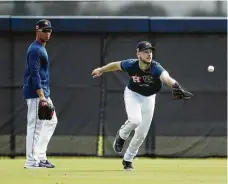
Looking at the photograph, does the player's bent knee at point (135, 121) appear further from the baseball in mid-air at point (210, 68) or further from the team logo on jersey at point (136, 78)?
the baseball in mid-air at point (210, 68)

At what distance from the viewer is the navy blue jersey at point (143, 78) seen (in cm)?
1052

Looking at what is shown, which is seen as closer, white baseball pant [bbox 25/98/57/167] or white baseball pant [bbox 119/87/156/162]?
white baseball pant [bbox 119/87/156/162]

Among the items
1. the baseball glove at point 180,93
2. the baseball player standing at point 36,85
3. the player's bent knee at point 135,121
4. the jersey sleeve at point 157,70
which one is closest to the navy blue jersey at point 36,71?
the baseball player standing at point 36,85

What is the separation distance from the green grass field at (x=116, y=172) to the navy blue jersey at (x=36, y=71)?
3.59 ft

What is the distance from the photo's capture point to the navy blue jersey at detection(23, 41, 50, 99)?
1051 cm

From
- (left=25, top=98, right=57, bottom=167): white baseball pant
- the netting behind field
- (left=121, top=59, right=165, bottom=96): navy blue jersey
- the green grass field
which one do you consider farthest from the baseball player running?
the netting behind field

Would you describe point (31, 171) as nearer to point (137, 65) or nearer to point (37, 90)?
point (37, 90)

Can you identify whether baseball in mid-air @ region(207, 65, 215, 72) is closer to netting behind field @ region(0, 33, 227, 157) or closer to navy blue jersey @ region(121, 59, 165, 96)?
netting behind field @ region(0, 33, 227, 157)

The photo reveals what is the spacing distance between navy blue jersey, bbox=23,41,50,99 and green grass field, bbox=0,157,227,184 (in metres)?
1.09

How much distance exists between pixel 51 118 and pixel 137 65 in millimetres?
1405

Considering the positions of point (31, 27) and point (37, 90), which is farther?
point (31, 27)

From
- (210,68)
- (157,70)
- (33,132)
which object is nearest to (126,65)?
(157,70)

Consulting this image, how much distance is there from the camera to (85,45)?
1426 cm

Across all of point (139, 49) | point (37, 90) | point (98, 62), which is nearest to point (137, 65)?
point (139, 49)
